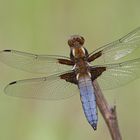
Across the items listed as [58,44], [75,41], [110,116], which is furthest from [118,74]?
[58,44]

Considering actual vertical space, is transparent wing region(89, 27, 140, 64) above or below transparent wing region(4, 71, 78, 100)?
above

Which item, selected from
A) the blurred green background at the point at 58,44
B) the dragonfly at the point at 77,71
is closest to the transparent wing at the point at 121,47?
the dragonfly at the point at 77,71

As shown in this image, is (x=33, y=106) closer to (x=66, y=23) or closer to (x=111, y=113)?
(x=66, y=23)

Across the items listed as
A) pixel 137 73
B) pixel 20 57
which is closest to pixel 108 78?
pixel 137 73

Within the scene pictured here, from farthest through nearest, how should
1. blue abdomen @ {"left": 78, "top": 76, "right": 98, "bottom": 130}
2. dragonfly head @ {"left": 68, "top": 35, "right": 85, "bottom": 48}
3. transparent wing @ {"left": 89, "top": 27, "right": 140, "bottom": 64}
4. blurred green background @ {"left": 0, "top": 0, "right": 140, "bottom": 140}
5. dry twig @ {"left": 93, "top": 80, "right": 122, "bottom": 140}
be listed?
1. blurred green background @ {"left": 0, "top": 0, "right": 140, "bottom": 140}
2. transparent wing @ {"left": 89, "top": 27, "right": 140, "bottom": 64}
3. dragonfly head @ {"left": 68, "top": 35, "right": 85, "bottom": 48}
4. blue abdomen @ {"left": 78, "top": 76, "right": 98, "bottom": 130}
5. dry twig @ {"left": 93, "top": 80, "right": 122, "bottom": 140}

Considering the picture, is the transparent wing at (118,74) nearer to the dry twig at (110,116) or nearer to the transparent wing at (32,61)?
the transparent wing at (32,61)

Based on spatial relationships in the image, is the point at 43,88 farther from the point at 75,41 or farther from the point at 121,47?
the point at 121,47

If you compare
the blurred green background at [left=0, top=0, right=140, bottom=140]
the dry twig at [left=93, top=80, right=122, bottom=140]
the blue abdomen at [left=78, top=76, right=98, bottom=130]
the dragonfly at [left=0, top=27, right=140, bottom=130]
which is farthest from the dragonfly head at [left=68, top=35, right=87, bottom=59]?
the blurred green background at [left=0, top=0, right=140, bottom=140]

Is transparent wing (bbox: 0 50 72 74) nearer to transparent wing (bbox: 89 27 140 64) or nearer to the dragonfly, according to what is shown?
the dragonfly
